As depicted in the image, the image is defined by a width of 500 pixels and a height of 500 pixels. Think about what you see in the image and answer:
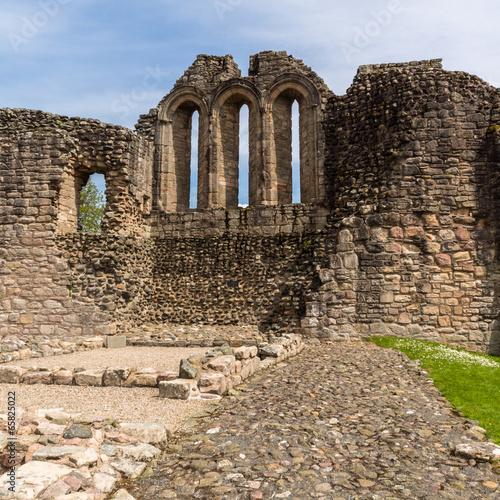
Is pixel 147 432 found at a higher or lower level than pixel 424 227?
lower

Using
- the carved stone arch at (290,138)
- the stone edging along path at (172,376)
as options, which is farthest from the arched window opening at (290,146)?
the stone edging along path at (172,376)

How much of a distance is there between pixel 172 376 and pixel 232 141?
1245 cm

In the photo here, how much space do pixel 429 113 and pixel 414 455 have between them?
11.3 m

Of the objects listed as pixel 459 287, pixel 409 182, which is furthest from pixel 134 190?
pixel 459 287

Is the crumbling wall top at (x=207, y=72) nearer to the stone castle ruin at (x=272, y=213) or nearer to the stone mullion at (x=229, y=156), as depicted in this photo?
the stone castle ruin at (x=272, y=213)

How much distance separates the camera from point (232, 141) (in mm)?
17516

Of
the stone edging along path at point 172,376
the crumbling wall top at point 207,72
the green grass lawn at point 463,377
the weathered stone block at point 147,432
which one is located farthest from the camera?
the crumbling wall top at point 207,72

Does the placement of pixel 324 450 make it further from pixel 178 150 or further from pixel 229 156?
pixel 178 150

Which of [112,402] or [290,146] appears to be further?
[290,146]

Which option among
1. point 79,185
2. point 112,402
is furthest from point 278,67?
point 112,402

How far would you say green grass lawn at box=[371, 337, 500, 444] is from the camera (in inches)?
212

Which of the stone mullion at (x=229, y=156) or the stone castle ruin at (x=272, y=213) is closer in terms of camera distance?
the stone castle ruin at (x=272, y=213)

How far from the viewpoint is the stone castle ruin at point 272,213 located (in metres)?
12.5

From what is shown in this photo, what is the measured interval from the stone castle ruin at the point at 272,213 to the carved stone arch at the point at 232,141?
56 mm
